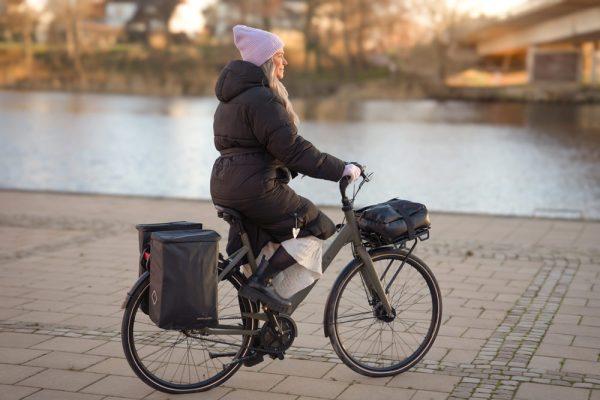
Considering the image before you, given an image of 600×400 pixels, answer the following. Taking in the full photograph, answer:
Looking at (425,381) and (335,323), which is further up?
(335,323)

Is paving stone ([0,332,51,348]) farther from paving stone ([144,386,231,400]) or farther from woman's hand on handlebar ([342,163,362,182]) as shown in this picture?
woman's hand on handlebar ([342,163,362,182])

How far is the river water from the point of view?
15.6 metres

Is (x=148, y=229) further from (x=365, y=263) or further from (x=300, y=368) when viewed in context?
(x=300, y=368)

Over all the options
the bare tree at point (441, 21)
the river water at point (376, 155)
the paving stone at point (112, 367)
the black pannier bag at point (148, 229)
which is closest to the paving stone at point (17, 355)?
the paving stone at point (112, 367)

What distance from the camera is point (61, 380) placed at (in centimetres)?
534

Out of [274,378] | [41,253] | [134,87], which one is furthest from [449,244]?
[134,87]

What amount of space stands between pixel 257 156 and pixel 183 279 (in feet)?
2.13

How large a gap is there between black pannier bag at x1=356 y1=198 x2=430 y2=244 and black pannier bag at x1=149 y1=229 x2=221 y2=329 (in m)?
0.78

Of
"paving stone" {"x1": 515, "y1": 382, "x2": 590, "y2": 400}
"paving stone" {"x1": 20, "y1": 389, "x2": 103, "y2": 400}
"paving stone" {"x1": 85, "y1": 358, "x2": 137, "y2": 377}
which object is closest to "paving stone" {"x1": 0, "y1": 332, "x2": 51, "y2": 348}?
"paving stone" {"x1": 85, "y1": 358, "x2": 137, "y2": 377}

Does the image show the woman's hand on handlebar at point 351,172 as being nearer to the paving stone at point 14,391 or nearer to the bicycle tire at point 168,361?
the bicycle tire at point 168,361

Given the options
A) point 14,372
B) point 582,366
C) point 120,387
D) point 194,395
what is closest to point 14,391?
point 14,372

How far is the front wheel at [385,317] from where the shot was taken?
17.4 ft

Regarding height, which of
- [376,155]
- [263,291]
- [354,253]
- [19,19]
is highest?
[354,253]

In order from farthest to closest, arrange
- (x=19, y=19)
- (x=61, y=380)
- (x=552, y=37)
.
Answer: (x=19, y=19)
(x=552, y=37)
(x=61, y=380)
